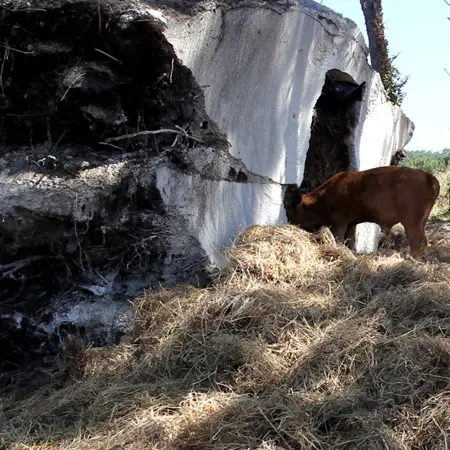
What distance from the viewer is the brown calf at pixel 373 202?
24.3 feet

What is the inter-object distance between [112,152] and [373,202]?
326 centimetres

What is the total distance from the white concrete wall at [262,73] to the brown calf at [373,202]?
61cm

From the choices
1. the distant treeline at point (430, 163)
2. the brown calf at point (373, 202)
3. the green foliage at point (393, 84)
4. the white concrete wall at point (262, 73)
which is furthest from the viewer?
the distant treeline at point (430, 163)

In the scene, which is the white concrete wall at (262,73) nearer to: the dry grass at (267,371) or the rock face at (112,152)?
the rock face at (112,152)

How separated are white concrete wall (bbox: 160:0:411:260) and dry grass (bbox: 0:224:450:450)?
1.22m

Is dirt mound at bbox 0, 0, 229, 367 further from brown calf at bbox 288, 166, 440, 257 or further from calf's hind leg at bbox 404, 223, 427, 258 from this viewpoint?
calf's hind leg at bbox 404, 223, 427, 258

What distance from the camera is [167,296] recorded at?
209 inches

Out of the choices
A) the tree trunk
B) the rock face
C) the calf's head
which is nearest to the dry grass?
the rock face

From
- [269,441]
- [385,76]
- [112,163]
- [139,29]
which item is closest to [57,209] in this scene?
[112,163]

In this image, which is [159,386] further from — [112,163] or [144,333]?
[112,163]

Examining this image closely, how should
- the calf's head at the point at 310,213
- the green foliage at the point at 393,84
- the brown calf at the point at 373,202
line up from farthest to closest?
the green foliage at the point at 393,84 < the calf's head at the point at 310,213 < the brown calf at the point at 373,202

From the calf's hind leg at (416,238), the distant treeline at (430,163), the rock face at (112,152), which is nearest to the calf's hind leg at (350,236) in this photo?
the calf's hind leg at (416,238)

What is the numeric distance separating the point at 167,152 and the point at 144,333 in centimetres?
159

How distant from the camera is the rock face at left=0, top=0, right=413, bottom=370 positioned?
5371mm
